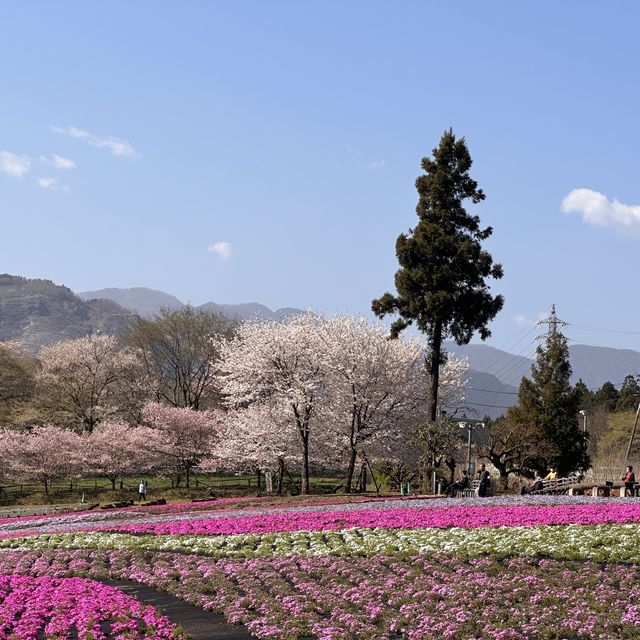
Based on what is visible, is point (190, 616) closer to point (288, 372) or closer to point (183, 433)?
point (288, 372)

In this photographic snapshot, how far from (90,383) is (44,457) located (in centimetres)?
1544

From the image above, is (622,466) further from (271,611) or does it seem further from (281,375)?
(271,611)

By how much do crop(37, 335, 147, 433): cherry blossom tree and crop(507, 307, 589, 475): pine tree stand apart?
115ft

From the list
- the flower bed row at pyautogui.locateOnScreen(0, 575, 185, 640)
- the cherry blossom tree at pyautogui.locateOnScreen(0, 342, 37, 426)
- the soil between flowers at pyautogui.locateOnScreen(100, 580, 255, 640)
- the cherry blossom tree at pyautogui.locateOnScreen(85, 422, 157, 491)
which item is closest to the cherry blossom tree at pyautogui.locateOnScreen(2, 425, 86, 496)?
the cherry blossom tree at pyautogui.locateOnScreen(85, 422, 157, 491)

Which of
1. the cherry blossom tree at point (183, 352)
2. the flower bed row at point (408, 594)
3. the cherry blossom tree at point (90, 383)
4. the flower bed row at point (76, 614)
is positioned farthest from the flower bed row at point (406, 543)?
the cherry blossom tree at point (90, 383)

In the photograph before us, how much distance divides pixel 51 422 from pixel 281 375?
3011 cm

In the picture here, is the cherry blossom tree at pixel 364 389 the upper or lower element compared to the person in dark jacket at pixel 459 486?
upper

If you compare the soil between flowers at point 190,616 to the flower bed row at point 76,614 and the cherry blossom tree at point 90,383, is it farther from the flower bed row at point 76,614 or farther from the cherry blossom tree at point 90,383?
the cherry blossom tree at point 90,383

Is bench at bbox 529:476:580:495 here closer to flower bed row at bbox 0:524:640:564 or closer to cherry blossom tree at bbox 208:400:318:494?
cherry blossom tree at bbox 208:400:318:494

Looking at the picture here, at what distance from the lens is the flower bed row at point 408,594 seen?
41.9 feet

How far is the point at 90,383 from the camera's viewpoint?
76.9 m

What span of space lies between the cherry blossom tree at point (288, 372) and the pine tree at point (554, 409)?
16769 mm

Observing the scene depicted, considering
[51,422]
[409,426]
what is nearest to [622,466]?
[409,426]

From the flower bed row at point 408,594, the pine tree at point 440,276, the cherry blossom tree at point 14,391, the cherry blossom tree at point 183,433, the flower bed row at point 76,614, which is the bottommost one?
the flower bed row at point 76,614
